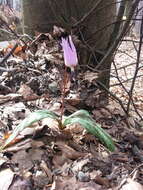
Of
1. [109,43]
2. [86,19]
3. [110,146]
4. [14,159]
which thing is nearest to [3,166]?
[14,159]

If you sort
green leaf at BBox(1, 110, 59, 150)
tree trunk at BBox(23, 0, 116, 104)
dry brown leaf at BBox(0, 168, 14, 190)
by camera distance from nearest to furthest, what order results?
dry brown leaf at BBox(0, 168, 14, 190) < green leaf at BBox(1, 110, 59, 150) < tree trunk at BBox(23, 0, 116, 104)

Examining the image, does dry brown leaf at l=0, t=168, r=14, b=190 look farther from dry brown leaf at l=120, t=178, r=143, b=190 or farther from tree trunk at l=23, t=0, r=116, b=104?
tree trunk at l=23, t=0, r=116, b=104

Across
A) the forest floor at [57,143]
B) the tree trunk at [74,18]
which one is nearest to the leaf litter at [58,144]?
the forest floor at [57,143]

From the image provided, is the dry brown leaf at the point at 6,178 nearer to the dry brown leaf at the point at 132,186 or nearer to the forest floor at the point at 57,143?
the forest floor at the point at 57,143

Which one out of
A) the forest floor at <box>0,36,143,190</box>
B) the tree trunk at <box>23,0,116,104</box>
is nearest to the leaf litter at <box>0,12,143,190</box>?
the forest floor at <box>0,36,143,190</box>

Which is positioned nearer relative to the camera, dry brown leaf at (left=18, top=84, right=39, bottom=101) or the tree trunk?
dry brown leaf at (left=18, top=84, right=39, bottom=101)

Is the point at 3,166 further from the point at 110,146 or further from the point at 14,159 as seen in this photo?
the point at 110,146

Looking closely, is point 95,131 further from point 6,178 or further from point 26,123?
point 6,178
